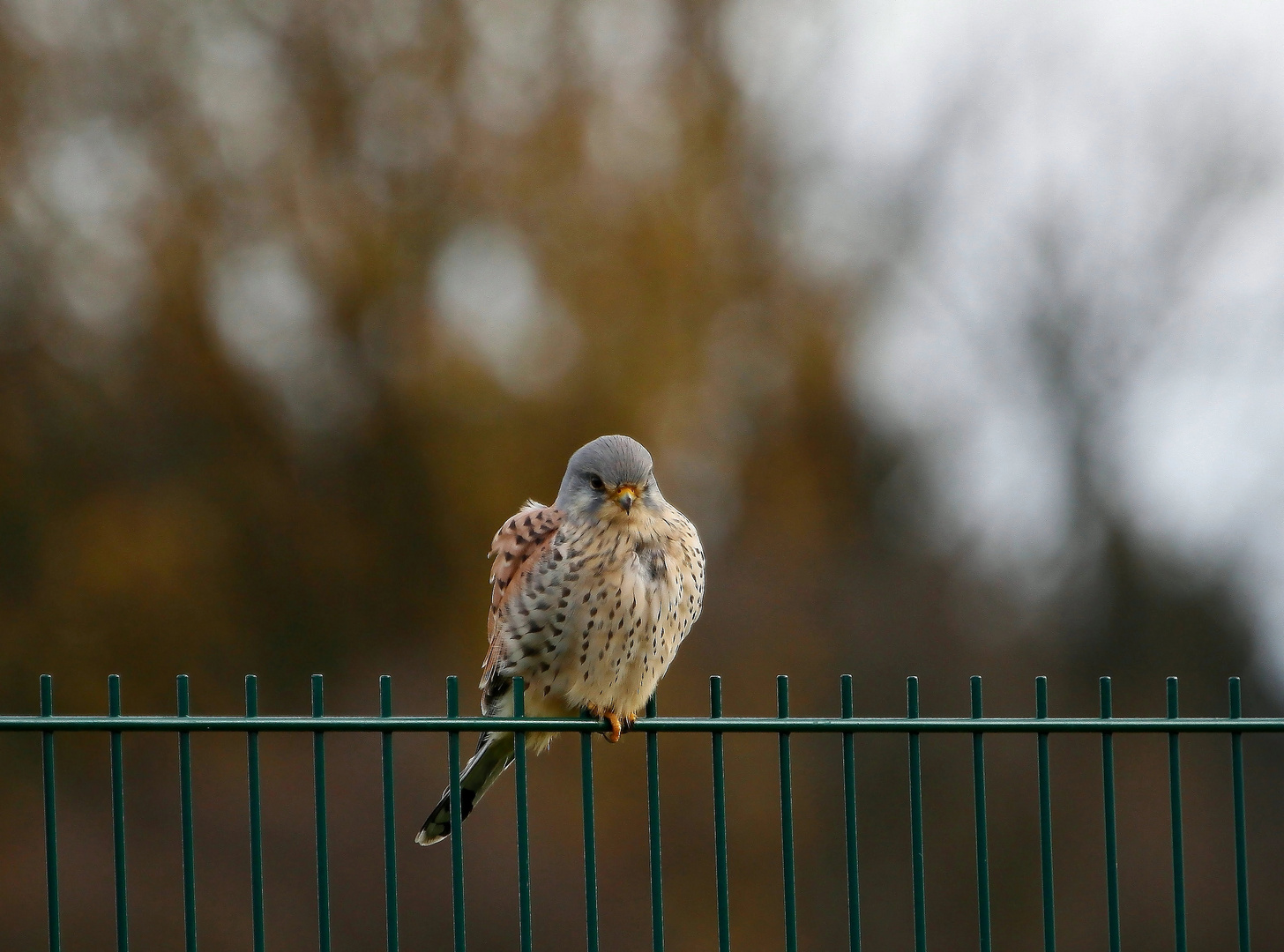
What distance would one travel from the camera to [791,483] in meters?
Answer: 11.5

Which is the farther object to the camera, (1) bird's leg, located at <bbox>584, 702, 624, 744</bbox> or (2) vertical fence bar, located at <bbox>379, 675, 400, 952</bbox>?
(1) bird's leg, located at <bbox>584, 702, 624, 744</bbox>

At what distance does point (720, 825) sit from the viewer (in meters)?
3.05

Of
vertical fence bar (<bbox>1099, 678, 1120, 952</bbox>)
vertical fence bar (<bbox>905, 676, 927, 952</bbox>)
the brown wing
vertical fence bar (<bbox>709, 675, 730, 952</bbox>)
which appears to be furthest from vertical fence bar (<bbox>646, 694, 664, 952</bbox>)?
the brown wing

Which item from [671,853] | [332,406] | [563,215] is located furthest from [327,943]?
[563,215]

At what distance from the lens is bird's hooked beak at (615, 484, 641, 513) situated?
4023 mm

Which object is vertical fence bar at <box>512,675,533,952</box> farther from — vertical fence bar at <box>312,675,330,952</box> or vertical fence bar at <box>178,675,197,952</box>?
vertical fence bar at <box>178,675,197,952</box>

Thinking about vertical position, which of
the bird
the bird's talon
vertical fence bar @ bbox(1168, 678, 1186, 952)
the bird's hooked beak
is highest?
the bird's hooked beak

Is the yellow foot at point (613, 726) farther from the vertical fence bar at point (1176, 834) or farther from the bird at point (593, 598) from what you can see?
the vertical fence bar at point (1176, 834)

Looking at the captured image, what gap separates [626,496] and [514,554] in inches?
17.3

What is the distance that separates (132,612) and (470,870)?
322 cm

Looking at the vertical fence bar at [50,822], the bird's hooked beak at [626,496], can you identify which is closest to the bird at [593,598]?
the bird's hooked beak at [626,496]

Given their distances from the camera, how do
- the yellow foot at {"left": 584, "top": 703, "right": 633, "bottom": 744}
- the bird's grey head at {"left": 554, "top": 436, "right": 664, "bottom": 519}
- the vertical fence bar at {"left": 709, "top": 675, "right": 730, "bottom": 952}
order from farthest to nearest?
the bird's grey head at {"left": 554, "top": 436, "right": 664, "bottom": 519} < the yellow foot at {"left": 584, "top": 703, "right": 633, "bottom": 744} < the vertical fence bar at {"left": 709, "top": 675, "right": 730, "bottom": 952}

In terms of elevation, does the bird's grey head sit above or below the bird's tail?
above

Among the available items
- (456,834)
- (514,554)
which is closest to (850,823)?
(456,834)
